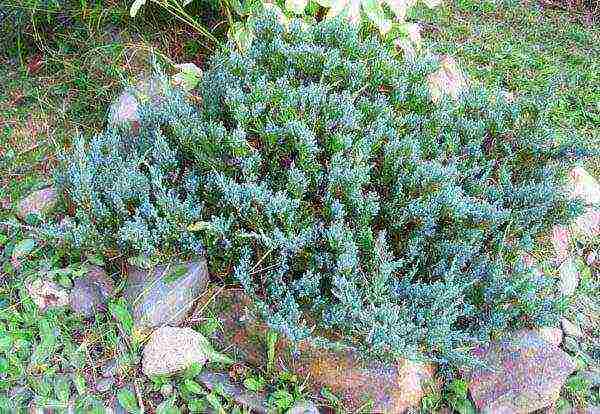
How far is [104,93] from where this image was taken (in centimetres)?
321

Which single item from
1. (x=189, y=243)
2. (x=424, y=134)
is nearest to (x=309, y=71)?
(x=424, y=134)

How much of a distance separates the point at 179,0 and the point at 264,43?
0.85m

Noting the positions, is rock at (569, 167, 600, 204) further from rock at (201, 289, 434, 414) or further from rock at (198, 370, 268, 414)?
rock at (198, 370, 268, 414)

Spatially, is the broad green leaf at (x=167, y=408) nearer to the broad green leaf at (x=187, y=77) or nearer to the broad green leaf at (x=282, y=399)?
the broad green leaf at (x=282, y=399)

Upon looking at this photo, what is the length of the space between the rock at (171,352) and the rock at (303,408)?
334mm

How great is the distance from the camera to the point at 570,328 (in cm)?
254

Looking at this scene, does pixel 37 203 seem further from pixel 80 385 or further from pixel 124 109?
pixel 80 385

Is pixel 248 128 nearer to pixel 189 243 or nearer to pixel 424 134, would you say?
pixel 189 243

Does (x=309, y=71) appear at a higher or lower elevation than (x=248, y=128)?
higher

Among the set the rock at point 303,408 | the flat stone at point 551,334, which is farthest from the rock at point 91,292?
the flat stone at point 551,334

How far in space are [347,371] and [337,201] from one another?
0.55 m

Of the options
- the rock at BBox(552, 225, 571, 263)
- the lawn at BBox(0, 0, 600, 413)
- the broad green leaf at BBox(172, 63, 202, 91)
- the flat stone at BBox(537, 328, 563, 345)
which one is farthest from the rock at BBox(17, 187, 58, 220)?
the rock at BBox(552, 225, 571, 263)

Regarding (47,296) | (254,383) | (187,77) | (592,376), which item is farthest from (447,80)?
(47,296)

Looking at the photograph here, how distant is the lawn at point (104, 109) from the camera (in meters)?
2.23
